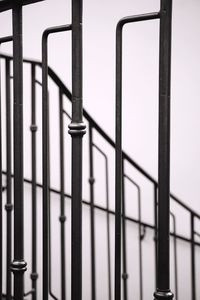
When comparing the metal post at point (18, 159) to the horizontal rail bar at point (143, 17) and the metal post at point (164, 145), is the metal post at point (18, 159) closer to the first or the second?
the horizontal rail bar at point (143, 17)

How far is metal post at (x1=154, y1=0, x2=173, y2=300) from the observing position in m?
0.68

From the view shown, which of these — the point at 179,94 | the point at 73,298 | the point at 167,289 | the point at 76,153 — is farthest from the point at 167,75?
the point at 179,94

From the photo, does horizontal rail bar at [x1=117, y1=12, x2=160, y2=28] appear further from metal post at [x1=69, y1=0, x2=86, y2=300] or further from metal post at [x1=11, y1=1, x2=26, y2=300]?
metal post at [x1=11, y1=1, x2=26, y2=300]

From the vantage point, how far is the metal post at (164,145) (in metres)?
0.68

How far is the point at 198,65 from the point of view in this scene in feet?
11.5

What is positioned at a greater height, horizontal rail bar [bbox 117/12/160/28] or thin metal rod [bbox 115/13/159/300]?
horizontal rail bar [bbox 117/12/160/28]

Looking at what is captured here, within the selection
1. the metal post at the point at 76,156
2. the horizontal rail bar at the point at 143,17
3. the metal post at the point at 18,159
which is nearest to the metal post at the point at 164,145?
the horizontal rail bar at the point at 143,17

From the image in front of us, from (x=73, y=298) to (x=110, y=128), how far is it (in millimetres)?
2856

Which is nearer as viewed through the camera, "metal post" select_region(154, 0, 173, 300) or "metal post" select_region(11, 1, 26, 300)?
"metal post" select_region(154, 0, 173, 300)

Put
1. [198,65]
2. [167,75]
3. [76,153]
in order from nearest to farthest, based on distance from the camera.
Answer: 1. [167,75]
2. [76,153]
3. [198,65]

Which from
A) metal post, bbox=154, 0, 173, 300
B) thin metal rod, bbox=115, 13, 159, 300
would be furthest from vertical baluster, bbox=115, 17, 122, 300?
metal post, bbox=154, 0, 173, 300

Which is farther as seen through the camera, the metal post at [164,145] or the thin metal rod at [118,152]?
Result: the thin metal rod at [118,152]

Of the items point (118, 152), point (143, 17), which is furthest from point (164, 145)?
point (143, 17)

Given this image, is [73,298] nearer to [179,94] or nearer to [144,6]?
[179,94]
